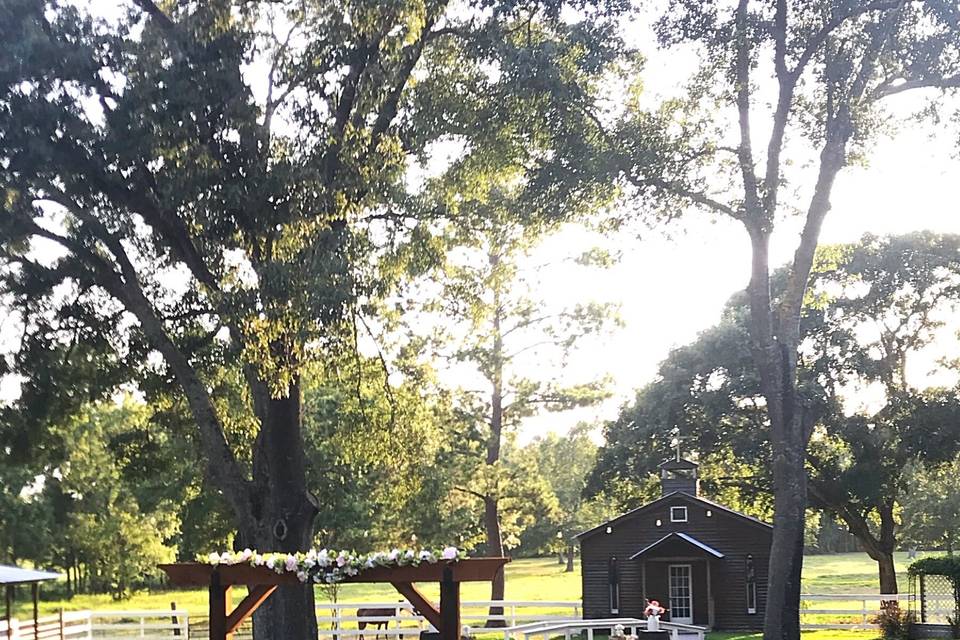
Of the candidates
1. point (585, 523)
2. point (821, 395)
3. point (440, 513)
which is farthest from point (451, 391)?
point (585, 523)

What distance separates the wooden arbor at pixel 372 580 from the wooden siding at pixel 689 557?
1616 centimetres

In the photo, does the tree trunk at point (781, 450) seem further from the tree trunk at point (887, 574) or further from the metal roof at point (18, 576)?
the tree trunk at point (887, 574)

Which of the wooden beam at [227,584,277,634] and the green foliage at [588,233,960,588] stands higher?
the green foliage at [588,233,960,588]

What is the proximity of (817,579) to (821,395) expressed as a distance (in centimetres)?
2274

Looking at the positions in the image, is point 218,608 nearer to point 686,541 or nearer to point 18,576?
point 18,576

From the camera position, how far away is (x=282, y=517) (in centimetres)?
1463

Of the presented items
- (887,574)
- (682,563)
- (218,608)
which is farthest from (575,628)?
(887,574)

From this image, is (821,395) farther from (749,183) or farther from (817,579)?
(817,579)

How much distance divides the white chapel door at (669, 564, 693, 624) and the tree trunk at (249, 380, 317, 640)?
12692 millimetres

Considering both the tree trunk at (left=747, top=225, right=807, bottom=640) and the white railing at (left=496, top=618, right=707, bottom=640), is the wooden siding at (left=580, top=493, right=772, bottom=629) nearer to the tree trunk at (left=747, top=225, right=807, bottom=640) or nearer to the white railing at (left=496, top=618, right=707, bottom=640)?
the white railing at (left=496, top=618, right=707, bottom=640)

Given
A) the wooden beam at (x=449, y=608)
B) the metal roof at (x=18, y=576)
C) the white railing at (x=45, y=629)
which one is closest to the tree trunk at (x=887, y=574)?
the white railing at (x=45, y=629)

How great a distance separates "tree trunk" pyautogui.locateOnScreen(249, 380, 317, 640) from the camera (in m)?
14.6

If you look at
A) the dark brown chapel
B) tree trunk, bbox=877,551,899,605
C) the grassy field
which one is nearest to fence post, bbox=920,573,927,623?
the dark brown chapel

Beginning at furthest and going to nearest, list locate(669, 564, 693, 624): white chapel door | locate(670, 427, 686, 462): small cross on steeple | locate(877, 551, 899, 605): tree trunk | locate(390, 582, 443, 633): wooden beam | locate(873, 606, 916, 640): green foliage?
1. locate(670, 427, 686, 462): small cross on steeple
2. locate(877, 551, 899, 605): tree trunk
3. locate(669, 564, 693, 624): white chapel door
4. locate(873, 606, 916, 640): green foliage
5. locate(390, 582, 443, 633): wooden beam
